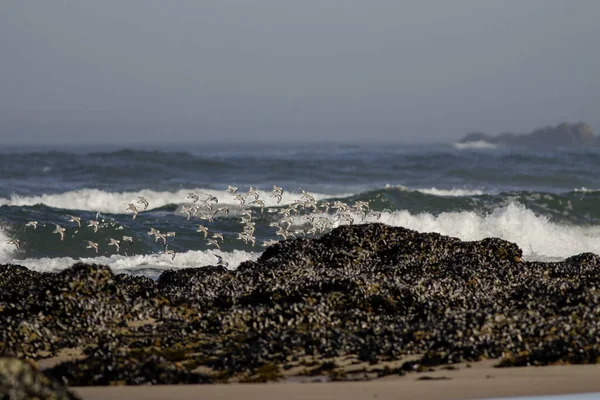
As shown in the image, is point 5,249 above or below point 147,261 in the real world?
below

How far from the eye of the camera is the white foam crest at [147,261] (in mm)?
17969

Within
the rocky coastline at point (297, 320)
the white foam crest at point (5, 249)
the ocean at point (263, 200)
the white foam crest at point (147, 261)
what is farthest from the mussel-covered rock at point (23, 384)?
the white foam crest at point (5, 249)

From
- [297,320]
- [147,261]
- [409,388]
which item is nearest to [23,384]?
[409,388]

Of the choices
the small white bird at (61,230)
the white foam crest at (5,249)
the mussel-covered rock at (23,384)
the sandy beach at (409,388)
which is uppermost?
the mussel-covered rock at (23,384)

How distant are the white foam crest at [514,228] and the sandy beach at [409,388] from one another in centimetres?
1406

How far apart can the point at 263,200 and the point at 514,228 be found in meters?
10.6

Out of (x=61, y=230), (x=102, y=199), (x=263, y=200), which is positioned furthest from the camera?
(x=102, y=199)

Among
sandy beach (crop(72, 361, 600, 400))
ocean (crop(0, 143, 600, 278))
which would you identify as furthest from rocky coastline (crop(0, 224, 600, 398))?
ocean (crop(0, 143, 600, 278))

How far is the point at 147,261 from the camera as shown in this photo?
1856 cm

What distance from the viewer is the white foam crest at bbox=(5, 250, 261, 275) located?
59.0 ft

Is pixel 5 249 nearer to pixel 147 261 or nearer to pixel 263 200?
pixel 147 261

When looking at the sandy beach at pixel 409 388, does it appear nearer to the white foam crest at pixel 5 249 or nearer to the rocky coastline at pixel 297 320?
the rocky coastline at pixel 297 320

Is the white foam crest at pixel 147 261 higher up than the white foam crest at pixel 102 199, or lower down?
lower down

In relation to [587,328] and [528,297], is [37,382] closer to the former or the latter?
[587,328]
